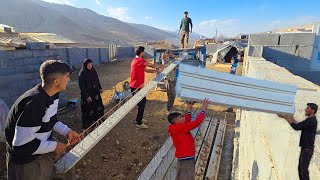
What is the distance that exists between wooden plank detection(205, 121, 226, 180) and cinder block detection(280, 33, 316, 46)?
3995 millimetres

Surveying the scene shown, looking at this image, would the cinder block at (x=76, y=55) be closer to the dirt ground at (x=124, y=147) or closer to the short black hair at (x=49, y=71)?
the dirt ground at (x=124, y=147)

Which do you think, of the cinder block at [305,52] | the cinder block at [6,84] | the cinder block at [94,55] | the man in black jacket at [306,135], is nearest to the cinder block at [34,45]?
the cinder block at [6,84]

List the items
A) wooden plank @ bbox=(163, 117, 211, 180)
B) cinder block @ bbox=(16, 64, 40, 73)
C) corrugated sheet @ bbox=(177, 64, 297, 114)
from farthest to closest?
cinder block @ bbox=(16, 64, 40, 73) → wooden plank @ bbox=(163, 117, 211, 180) → corrugated sheet @ bbox=(177, 64, 297, 114)

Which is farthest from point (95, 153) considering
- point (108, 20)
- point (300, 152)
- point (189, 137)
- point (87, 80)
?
point (108, 20)

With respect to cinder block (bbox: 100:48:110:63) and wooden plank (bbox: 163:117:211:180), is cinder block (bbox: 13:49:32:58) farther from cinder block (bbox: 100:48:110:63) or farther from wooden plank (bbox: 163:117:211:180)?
cinder block (bbox: 100:48:110:63)

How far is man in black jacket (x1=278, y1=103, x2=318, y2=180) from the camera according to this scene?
4.41ft

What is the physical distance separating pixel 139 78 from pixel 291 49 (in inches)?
205

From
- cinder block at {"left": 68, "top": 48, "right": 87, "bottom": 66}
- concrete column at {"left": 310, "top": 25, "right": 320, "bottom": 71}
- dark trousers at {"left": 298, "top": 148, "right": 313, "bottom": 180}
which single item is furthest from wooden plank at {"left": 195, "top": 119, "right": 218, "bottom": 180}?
cinder block at {"left": 68, "top": 48, "right": 87, "bottom": 66}

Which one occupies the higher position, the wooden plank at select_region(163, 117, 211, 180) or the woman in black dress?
the woman in black dress

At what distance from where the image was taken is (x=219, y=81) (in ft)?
5.45

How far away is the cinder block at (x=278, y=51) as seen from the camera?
7688mm

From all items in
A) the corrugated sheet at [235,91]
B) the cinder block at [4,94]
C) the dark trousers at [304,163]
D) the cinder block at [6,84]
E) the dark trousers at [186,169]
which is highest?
→ the corrugated sheet at [235,91]

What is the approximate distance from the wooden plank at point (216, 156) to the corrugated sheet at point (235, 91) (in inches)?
95.1

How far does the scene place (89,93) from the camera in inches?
207
